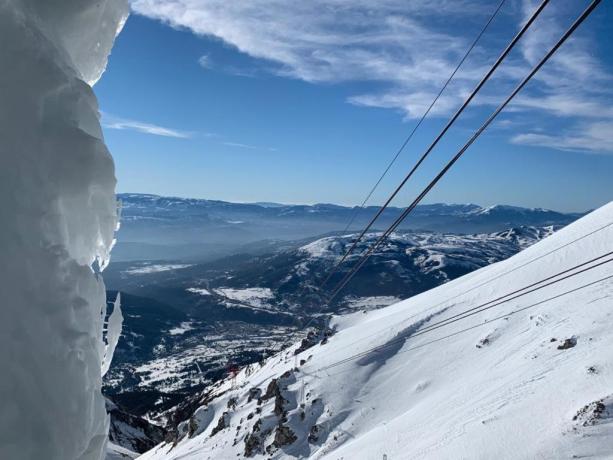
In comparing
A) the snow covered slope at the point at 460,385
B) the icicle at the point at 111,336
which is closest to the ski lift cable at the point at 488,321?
the snow covered slope at the point at 460,385

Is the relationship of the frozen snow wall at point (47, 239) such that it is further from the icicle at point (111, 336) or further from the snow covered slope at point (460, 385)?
the snow covered slope at point (460, 385)

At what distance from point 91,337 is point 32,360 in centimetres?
124

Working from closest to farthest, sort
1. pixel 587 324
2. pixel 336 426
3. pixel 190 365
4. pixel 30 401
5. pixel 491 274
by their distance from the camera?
pixel 30 401 → pixel 587 324 → pixel 336 426 → pixel 491 274 → pixel 190 365

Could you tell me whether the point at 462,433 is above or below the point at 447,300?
below

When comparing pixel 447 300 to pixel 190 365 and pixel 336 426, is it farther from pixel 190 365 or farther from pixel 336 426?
pixel 190 365

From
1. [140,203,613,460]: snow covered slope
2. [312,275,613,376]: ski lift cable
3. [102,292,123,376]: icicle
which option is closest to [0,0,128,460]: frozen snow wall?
[102,292,123,376]: icicle

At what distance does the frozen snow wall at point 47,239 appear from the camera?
460 centimetres

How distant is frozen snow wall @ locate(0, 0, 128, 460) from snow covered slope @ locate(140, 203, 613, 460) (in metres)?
13.4

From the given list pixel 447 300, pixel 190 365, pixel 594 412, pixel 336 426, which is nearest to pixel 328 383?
pixel 336 426

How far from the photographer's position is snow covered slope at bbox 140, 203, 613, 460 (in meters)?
21.6

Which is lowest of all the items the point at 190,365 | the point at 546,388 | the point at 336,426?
the point at 190,365

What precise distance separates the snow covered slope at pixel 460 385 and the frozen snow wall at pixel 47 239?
13.4 m

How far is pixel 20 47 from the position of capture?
5223 millimetres

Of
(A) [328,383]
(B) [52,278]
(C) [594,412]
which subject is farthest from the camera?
(A) [328,383]
